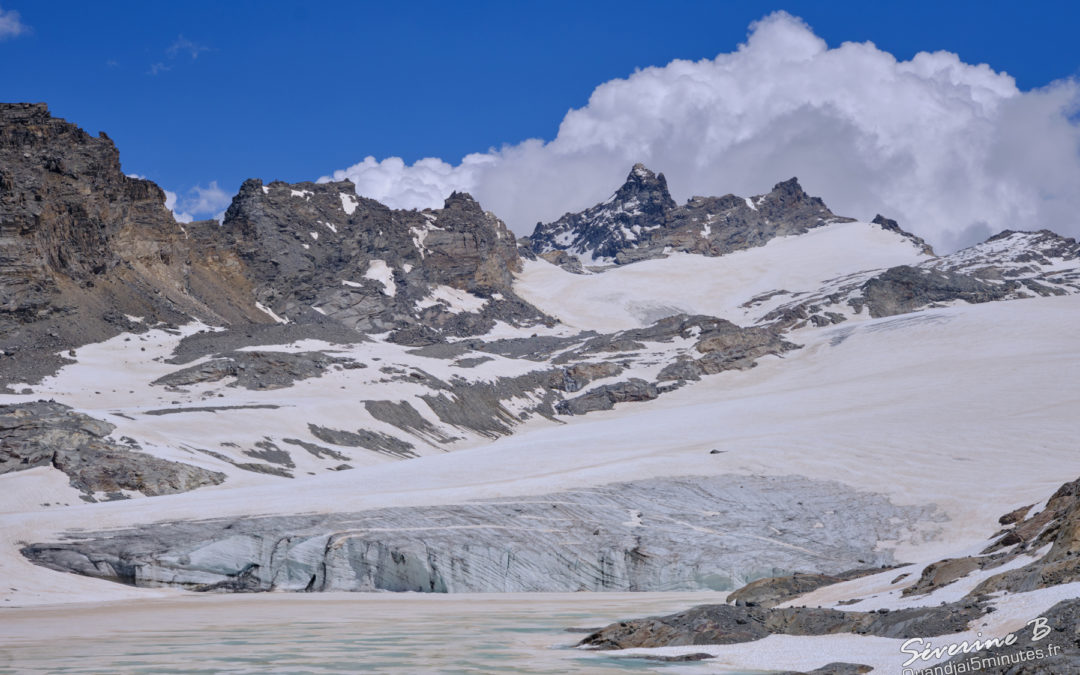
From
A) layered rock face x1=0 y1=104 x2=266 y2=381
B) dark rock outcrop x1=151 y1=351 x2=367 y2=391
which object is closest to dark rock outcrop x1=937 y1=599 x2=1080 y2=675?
dark rock outcrop x1=151 y1=351 x2=367 y2=391

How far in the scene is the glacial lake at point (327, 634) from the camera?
21766mm

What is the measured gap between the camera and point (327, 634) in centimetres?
2756

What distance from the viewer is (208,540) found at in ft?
140

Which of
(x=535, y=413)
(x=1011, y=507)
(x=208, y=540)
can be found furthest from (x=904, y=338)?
(x=208, y=540)

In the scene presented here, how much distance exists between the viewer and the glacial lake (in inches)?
857

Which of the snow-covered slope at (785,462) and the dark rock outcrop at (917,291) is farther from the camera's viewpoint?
the dark rock outcrop at (917,291)

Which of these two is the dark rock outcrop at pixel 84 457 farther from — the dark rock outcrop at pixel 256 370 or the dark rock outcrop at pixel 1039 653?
the dark rock outcrop at pixel 1039 653

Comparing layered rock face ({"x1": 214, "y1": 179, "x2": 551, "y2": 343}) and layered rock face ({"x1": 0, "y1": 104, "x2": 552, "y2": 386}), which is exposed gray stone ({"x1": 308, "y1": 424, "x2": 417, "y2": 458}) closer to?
layered rock face ({"x1": 0, "y1": 104, "x2": 552, "y2": 386})

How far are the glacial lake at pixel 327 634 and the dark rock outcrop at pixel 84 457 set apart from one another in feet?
63.0

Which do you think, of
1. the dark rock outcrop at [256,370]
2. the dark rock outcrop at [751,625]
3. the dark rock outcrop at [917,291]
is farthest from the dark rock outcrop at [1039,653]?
the dark rock outcrop at [917,291]

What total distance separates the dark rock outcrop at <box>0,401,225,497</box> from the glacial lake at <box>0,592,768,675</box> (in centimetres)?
1919

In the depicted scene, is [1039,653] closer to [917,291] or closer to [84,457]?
[84,457]

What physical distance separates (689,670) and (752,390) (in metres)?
93.3

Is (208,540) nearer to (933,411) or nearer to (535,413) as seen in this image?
(933,411)
